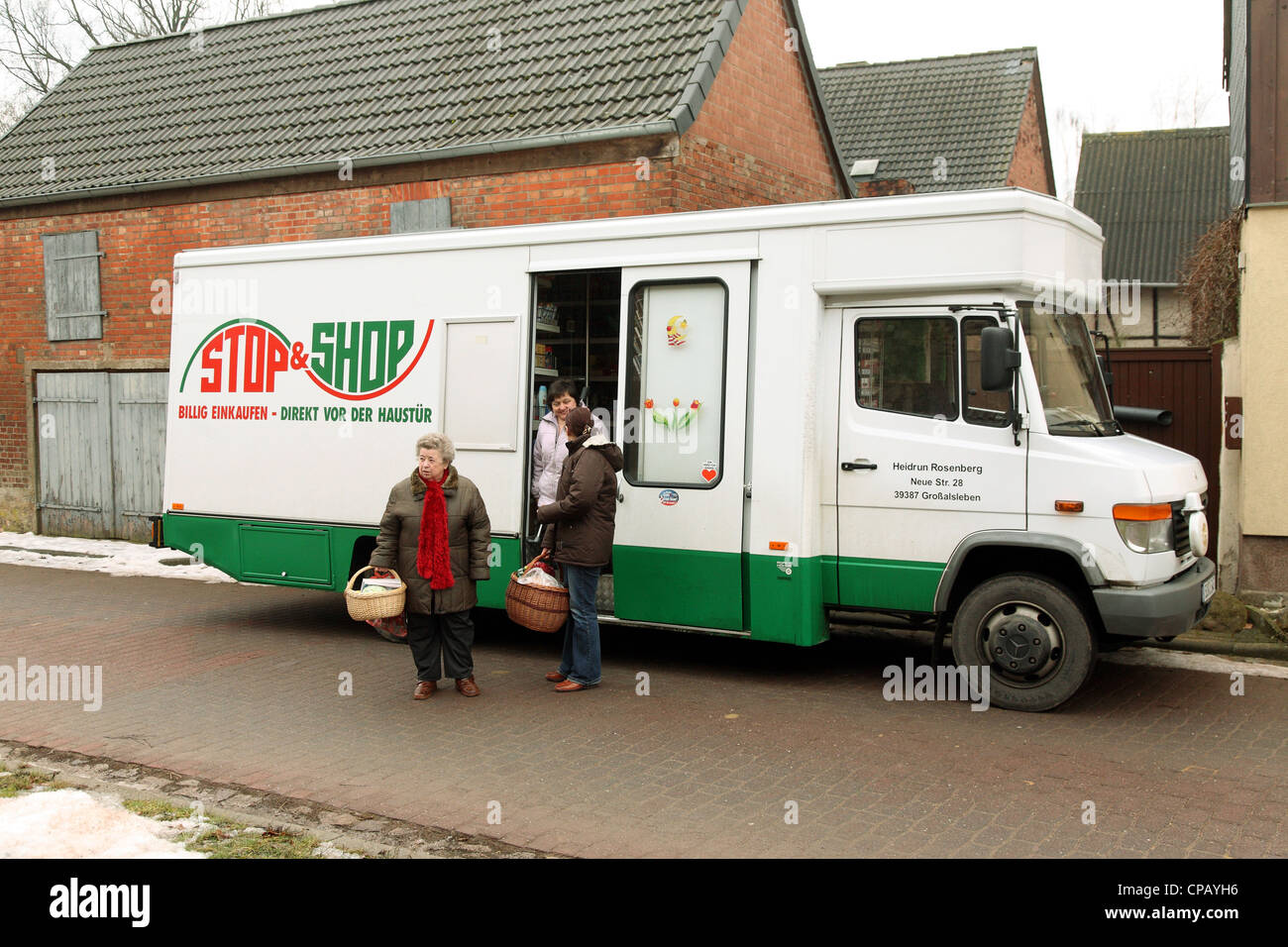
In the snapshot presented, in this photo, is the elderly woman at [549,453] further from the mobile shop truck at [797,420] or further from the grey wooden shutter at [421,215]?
the grey wooden shutter at [421,215]

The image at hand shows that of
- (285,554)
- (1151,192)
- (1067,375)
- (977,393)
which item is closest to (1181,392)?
(1067,375)

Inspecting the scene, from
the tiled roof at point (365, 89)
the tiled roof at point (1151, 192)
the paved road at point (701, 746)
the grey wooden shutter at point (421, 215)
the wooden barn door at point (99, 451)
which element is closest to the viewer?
the paved road at point (701, 746)

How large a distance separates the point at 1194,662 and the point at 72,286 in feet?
46.4

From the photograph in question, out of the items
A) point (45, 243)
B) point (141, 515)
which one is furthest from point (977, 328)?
point (45, 243)

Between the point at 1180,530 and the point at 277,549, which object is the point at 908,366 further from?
the point at 277,549

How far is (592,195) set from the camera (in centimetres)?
1255

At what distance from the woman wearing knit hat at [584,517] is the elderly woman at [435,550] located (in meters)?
0.48

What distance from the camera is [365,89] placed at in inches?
599

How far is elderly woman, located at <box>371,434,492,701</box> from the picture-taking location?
7.26 meters

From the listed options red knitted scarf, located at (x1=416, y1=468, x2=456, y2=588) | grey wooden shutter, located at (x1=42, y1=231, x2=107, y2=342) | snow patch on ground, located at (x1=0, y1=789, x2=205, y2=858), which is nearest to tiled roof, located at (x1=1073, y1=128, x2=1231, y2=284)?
grey wooden shutter, located at (x1=42, y1=231, x2=107, y2=342)

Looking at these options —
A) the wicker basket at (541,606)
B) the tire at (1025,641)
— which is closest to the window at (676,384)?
the wicker basket at (541,606)

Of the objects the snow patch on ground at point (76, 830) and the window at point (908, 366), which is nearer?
the snow patch on ground at point (76, 830)

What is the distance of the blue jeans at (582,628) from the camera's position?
7.64 meters
